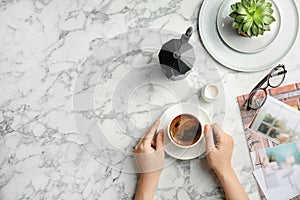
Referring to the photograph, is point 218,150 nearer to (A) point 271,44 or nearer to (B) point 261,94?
(B) point 261,94

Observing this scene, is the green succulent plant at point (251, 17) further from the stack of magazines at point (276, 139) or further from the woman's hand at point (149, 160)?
the woman's hand at point (149, 160)

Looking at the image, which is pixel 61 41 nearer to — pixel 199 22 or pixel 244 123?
pixel 199 22

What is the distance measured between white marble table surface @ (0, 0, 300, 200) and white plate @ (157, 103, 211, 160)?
0.15 feet

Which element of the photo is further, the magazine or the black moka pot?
the magazine

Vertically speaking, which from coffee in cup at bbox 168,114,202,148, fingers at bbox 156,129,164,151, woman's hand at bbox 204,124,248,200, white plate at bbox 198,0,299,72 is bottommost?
woman's hand at bbox 204,124,248,200

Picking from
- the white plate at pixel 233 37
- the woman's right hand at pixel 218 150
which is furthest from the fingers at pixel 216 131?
the white plate at pixel 233 37

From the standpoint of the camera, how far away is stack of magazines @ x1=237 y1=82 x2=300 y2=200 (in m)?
1.34

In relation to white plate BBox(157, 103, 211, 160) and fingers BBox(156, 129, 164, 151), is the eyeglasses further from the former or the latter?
fingers BBox(156, 129, 164, 151)

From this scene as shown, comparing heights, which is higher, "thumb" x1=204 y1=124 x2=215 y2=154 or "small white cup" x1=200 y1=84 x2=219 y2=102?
"small white cup" x1=200 y1=84 x2=219 y2=102

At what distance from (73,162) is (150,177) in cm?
22

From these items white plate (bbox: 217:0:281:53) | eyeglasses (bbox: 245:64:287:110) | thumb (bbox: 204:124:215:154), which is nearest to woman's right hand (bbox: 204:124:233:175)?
thumb (bbox: 204:124:215:154)

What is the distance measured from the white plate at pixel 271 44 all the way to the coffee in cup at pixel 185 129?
19cm

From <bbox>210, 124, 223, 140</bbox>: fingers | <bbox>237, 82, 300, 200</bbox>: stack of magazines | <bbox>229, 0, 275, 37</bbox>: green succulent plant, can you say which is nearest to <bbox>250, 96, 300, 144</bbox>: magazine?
<bbox>237, 82, 300, 200</bbox>: stack of magazines

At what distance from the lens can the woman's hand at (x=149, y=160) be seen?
1295 mm
